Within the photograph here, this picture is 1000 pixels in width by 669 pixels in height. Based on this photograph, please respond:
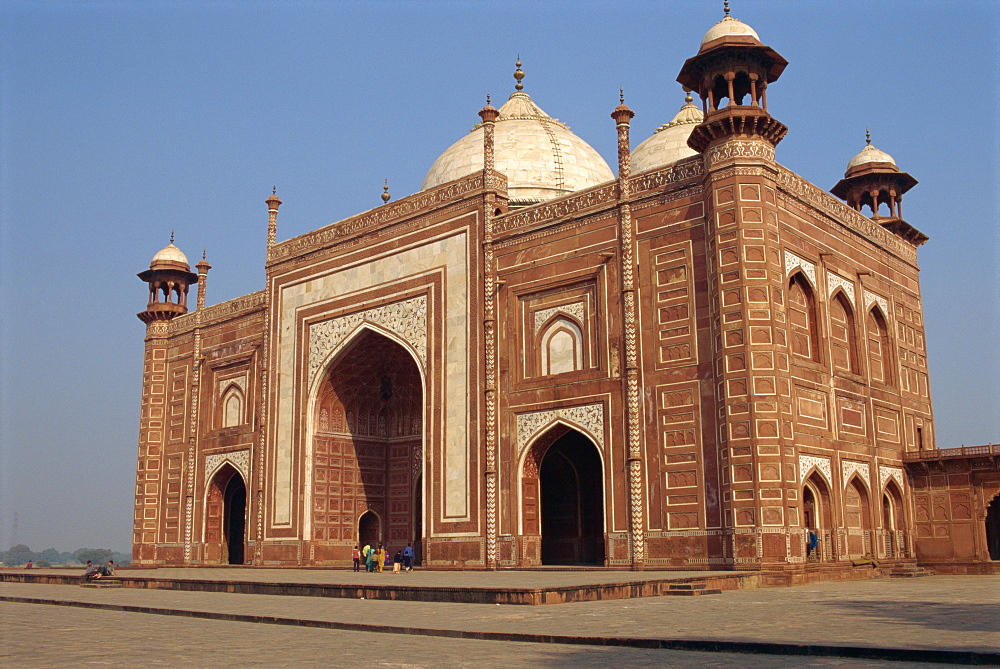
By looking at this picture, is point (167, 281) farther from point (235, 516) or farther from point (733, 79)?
point (733, 79)

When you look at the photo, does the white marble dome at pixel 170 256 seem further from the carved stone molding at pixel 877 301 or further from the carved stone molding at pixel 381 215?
the carved stone molding at pixel 877 301

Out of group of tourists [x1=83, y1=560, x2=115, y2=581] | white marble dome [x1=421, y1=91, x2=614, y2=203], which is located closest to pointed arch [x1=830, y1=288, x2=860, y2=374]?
white marble dome [x1=421, y1=91, x2=614, y2=203]

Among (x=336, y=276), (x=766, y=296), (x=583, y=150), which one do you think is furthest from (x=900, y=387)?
(x=336, y=276)

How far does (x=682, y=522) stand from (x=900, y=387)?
6621 mm

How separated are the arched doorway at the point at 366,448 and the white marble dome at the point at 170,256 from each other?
814 cm

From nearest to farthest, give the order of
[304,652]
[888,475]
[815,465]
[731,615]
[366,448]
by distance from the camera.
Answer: [304,652] < [731,615] < [815,465] < [888,475] < [366,448]

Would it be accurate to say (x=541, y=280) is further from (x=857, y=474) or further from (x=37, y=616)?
(x=37, y=616)

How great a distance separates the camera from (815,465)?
15258 mm

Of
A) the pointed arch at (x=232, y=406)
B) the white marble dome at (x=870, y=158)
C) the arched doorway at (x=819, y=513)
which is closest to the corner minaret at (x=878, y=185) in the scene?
the white marble dome at (x=870, y=158)

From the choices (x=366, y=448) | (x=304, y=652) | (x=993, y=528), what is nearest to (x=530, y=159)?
(x=366, y=448)

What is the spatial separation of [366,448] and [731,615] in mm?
15623

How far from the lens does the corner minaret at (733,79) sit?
49.8 ft

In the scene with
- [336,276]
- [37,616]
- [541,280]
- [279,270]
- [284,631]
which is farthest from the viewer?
[279,270]

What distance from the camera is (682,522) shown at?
15.0 m
